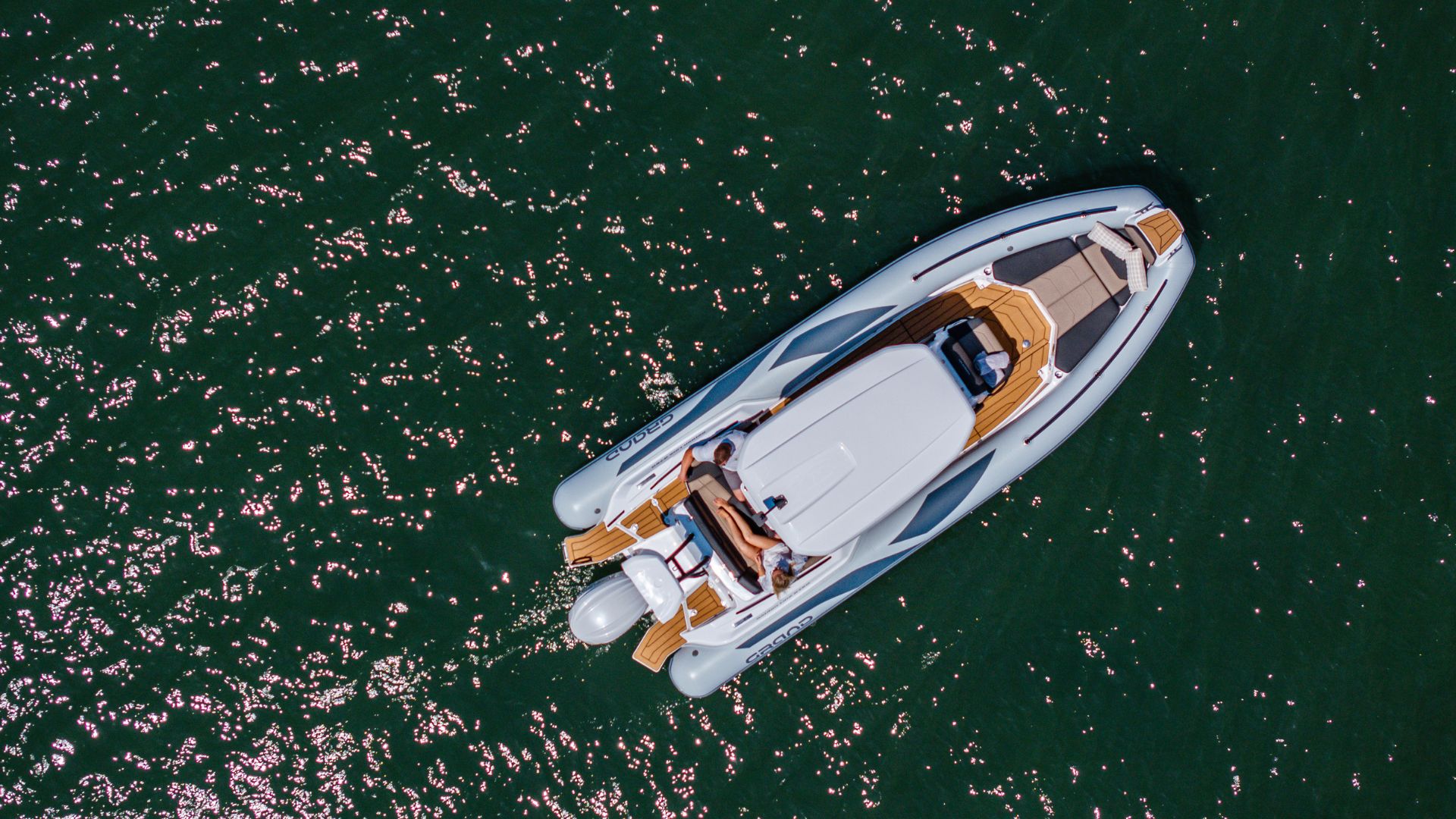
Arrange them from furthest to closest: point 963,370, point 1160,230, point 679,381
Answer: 1. point 679,381
2. point 1160,230
3. point 963,370

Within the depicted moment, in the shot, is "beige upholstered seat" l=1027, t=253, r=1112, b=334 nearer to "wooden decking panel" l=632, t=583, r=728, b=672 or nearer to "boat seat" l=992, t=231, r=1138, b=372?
"boat seat" l=992, t=231, r=1138, b=372

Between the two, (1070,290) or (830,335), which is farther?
(830,335)

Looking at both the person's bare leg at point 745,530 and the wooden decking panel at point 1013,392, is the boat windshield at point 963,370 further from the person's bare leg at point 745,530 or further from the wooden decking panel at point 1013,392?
the person's bare leg at point 745,530

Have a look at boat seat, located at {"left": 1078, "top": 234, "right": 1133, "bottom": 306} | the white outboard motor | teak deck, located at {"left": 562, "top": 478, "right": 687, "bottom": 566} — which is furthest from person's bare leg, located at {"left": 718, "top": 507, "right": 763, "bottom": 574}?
boat seat, located at {"left": 1078, "top": 234, "right": 1133, "bottom": 306}

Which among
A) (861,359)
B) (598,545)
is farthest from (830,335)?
(598,545)

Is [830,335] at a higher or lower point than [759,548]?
higher

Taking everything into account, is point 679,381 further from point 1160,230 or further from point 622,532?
point 1160,230
